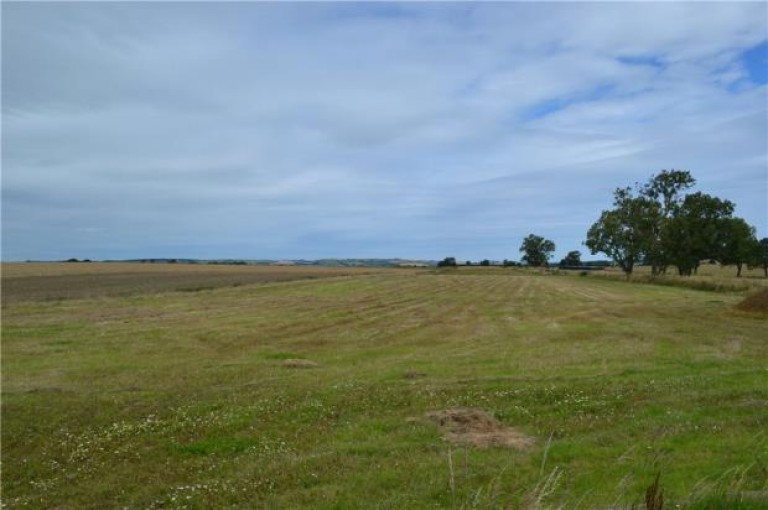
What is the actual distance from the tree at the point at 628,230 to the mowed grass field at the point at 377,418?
69.0 metres

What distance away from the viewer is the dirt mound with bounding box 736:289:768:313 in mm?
30989

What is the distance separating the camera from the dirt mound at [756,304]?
3099cm

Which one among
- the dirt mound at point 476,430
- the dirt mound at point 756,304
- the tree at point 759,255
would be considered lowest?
the dirt mound at point 476,430

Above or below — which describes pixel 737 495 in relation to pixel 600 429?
above

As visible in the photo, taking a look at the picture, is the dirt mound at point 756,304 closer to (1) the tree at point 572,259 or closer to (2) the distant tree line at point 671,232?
(2) the distant tree line at point 671,232

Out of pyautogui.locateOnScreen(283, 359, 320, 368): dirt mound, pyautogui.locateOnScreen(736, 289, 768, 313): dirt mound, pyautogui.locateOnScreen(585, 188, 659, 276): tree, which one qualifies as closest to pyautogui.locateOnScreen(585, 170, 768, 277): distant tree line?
pyautogui.locateOnScreen(585, 188, 659, 276): tree

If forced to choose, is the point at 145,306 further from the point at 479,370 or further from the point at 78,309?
the point at 479,370

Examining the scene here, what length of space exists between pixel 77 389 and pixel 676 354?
16859 mm

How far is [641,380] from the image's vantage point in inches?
548

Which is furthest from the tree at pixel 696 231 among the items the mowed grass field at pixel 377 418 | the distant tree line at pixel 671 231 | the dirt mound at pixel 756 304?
the mowed grass field at pixel 377 418

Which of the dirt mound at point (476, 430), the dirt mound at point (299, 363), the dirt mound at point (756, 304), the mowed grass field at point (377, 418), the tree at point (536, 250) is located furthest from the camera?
the tree at point (536, 250)

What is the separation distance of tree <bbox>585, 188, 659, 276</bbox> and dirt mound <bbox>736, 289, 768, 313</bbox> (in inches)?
2319

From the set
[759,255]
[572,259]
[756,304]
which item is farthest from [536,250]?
[756,304]

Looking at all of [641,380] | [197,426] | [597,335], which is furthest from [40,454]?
[597,335]
